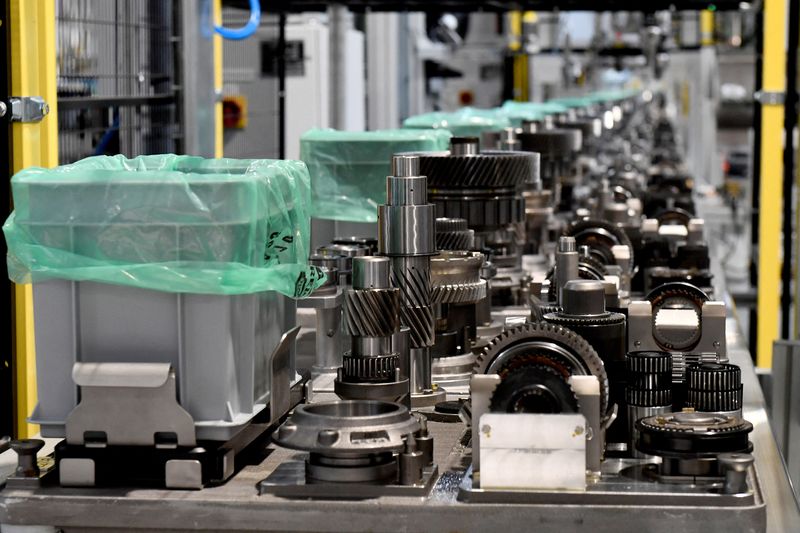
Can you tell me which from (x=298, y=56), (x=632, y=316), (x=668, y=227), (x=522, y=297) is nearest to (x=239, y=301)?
(x=632, y=316)

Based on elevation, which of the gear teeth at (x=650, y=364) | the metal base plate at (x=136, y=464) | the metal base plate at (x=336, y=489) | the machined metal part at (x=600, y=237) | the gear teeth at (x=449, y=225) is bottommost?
the metal base plate at (x=336, y=489)

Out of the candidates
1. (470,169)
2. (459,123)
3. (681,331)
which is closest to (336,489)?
(681,331)

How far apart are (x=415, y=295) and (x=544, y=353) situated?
418mm

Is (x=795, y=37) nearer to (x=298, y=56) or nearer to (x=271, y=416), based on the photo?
(x=298, y=56)

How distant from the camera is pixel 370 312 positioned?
1.72 m

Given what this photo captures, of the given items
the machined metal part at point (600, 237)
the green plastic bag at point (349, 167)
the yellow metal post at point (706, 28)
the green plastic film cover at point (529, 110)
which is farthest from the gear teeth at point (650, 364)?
the yellow metal post at point (706, 28)

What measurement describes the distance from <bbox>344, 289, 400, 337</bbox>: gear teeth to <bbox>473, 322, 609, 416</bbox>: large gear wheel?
0.75 feet

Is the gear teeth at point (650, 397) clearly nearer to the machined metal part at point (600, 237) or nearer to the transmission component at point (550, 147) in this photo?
the machined metal part at point (600, 237)

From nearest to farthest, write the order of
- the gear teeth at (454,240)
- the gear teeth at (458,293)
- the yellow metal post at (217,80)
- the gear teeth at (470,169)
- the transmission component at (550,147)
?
the gear teeth at (458,293) < the gear teeth at (454,240) < the gear teeth at (470,169) < the transmission component at (550,147) < the yellow metal post at (217,80)

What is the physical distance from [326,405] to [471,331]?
718 mm

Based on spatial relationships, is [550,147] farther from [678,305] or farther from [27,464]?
[27,464]

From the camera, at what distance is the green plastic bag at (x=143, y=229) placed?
58.5 inches

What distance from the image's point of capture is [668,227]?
3145 mm

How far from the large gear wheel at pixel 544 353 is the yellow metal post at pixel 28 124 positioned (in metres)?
1.66
